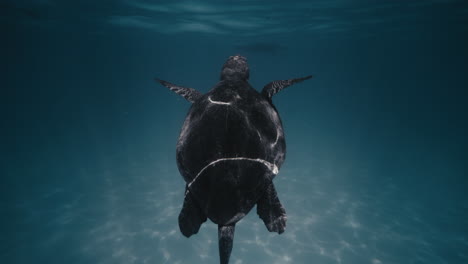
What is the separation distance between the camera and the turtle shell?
2992 mm

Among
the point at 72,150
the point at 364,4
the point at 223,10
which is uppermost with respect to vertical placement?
the point at 364,4

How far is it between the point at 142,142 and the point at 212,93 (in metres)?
30.7

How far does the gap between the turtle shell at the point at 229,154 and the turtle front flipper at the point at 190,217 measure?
0.28 m

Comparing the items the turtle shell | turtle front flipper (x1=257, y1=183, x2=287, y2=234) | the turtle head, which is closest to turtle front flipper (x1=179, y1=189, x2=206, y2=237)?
the turtle shell

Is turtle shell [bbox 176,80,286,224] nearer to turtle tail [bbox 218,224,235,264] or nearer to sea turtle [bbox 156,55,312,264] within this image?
sea turtle [bbox 156,55,312,264]

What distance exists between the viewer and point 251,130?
336 cm

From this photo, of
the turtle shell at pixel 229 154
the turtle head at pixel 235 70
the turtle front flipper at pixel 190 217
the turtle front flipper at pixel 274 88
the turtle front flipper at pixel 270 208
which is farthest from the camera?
the turtle head at pixel 235 70

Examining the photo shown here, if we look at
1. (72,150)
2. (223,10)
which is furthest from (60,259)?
(223,10)

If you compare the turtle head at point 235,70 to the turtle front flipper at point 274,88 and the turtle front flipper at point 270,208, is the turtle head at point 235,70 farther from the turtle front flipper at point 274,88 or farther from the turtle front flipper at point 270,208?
the turtle front flipper at point 270,208

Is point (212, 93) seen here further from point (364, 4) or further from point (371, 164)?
point (371, 164)

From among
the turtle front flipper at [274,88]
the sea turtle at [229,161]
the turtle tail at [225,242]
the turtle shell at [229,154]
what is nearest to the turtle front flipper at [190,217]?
the sea turtle at [229,161]

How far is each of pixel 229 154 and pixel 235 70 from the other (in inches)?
137

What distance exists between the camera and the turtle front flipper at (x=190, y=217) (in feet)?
11.1

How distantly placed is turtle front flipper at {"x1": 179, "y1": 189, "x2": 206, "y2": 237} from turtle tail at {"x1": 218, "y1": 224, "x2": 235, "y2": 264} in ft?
1.56
